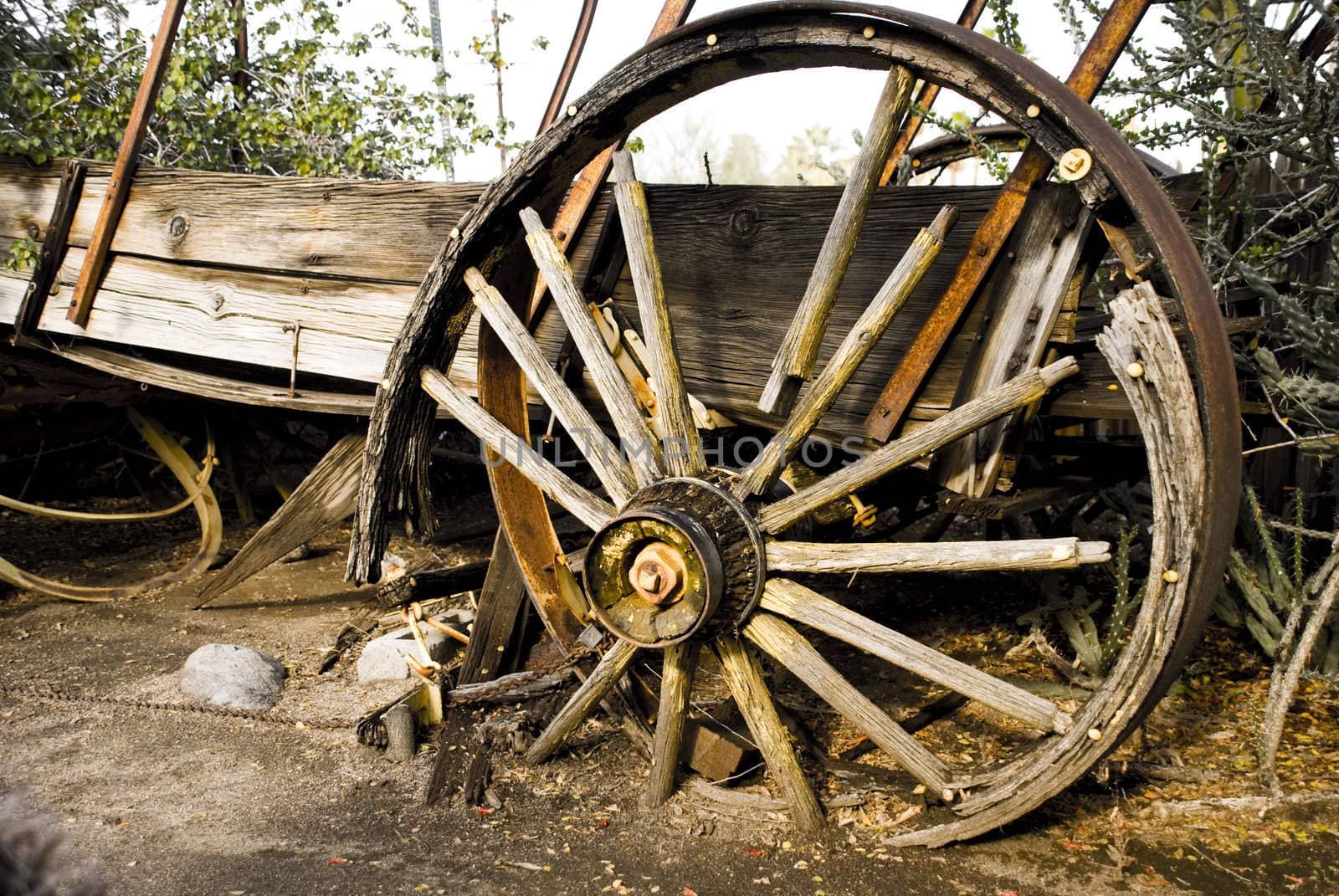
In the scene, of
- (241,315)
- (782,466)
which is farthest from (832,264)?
(241,315)

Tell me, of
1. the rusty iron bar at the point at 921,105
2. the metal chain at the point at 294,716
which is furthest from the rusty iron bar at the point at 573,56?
the metal chain at the point at 294,716

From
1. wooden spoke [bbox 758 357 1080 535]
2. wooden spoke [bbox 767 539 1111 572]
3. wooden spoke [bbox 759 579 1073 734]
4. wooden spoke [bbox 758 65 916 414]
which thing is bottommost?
wooden spoke [bbox 759 579 1073 734]

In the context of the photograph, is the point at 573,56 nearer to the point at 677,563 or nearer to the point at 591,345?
the point at 591,345

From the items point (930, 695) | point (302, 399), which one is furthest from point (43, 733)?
point (930, 695)

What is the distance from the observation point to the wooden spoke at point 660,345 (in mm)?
2768

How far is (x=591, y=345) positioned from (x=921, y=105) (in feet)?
4.37

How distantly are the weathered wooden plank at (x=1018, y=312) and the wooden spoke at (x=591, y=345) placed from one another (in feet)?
2.64

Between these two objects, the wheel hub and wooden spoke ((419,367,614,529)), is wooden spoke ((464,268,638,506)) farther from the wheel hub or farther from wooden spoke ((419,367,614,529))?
the wheel hub

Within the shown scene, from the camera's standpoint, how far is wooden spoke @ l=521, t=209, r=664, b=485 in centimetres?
285

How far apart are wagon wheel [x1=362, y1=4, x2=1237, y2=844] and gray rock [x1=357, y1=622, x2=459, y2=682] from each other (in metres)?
0.80

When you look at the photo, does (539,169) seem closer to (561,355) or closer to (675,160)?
(561,355)

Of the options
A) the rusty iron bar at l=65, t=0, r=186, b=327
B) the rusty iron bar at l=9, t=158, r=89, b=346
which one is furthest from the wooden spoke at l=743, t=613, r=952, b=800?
the rusty iron bar at l=9, t=158, r=89, b=346

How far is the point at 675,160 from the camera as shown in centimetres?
3303

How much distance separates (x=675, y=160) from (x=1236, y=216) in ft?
102
